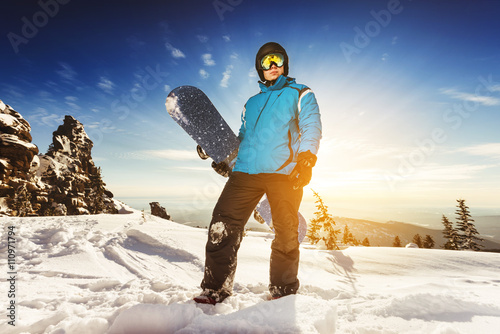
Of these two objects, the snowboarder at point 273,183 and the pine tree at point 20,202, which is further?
the pine tree at point 20,202

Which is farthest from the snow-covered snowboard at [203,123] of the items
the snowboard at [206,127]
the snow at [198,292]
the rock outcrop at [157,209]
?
the rock outcrop at [157,209]

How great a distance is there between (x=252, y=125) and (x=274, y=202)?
953 mm

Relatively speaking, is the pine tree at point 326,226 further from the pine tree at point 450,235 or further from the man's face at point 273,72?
the pine tree at point 450,235

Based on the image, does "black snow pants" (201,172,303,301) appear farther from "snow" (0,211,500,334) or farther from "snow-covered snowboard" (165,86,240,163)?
"snow-covered snowboard" (165,86,240,163)

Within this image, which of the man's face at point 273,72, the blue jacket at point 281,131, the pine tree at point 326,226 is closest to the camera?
the blue jacket at point 281,131

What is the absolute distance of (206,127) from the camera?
315cm

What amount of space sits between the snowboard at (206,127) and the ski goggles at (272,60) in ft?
3.19

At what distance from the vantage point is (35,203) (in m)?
34.3

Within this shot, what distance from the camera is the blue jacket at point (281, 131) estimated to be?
2.37m

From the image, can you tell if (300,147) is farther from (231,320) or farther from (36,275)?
(36,275)

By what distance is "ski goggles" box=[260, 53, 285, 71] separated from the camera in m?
2.82

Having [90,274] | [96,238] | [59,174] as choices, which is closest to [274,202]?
[90,274]

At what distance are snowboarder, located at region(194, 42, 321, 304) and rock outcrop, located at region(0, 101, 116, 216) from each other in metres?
36.0

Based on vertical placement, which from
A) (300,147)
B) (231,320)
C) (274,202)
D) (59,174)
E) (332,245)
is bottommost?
(332,245)
